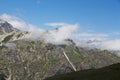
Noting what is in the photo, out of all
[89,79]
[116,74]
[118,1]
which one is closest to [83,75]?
[89,79]

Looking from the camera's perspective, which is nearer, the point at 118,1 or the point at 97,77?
the point at 118,1

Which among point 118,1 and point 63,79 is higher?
point 118,1

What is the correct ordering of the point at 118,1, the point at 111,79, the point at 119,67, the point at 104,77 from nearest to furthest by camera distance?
1. the point at 118,1
2. the point at 111,79
3. the point at 104,77
4. the point at 119,67

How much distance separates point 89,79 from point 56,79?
71.9ft

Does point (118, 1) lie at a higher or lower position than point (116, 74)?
higher

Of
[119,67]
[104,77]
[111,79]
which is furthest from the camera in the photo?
[119,67]

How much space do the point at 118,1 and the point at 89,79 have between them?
1889 inches

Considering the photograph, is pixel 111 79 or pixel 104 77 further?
pixel 104 77

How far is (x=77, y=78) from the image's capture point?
127 metres

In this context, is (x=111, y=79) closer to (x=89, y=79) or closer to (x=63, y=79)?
(x=89, y=79)

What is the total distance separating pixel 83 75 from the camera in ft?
426

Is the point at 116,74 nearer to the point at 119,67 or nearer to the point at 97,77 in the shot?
the point at 97,77

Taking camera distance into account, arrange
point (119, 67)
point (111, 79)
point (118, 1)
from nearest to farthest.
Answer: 1. point (118, 1)
2. point (111, 79)
3. point (119, 67)

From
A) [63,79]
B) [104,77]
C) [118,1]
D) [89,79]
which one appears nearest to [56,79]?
[63,79]
